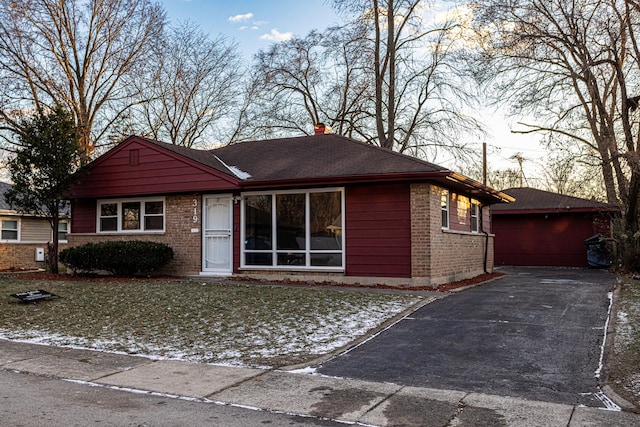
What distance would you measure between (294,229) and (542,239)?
14292mm

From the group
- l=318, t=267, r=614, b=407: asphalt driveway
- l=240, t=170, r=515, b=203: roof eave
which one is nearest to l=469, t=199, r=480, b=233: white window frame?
l=240, t=170, r=515, b=203: roof eave

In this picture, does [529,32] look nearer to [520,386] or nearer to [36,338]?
[520,386]

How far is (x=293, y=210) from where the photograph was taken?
15117 millimetres

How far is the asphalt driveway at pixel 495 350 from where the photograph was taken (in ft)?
20.0

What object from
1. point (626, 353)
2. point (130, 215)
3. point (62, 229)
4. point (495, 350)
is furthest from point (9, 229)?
point (626, 353)

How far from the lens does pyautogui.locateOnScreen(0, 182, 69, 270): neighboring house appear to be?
25.1 meters

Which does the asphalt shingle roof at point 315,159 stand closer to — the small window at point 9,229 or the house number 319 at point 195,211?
the house number 319 at point 195,211

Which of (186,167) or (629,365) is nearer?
(629,365)

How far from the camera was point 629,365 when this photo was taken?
6527mm

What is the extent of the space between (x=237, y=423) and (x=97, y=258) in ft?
41.9

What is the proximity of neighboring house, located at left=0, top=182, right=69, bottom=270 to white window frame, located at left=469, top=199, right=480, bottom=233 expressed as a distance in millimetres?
17779

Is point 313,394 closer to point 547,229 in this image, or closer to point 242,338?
point 242,338

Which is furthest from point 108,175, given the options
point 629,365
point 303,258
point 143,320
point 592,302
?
point 629,365

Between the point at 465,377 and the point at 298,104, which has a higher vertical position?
the point at 298,104
